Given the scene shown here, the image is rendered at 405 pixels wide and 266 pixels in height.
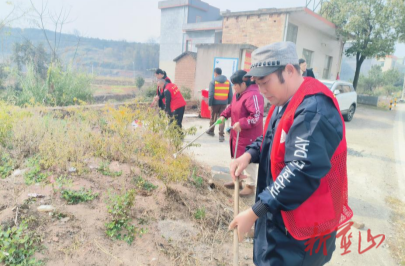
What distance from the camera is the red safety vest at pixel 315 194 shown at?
1.34 m

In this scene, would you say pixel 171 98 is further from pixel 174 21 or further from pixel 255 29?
pixel 174 21

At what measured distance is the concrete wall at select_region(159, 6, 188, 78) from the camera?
100 feet

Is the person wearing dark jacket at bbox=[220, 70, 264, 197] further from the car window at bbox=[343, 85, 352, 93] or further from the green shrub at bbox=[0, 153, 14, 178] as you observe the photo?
the car window at bbox=[343, 85, 352, 93]

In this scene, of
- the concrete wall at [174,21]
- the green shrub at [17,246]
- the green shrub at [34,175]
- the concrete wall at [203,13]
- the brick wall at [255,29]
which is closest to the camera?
the green shrub at [17,246]

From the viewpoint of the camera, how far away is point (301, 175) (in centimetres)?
124

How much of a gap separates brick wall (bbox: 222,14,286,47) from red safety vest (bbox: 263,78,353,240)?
11.4 metres

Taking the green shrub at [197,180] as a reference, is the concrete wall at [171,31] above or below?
above

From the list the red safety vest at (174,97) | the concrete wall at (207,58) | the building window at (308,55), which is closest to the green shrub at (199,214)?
the red safety vest at (174,97)

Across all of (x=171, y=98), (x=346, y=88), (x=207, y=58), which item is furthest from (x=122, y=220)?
(x=346, y=88)

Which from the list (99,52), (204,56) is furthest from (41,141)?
(99,52)

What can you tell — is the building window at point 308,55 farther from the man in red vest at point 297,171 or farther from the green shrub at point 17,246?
the green shrub at point 17,246

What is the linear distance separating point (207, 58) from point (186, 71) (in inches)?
111

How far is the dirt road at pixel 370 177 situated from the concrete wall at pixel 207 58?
304 centimetres

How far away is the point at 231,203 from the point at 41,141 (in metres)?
2.70
